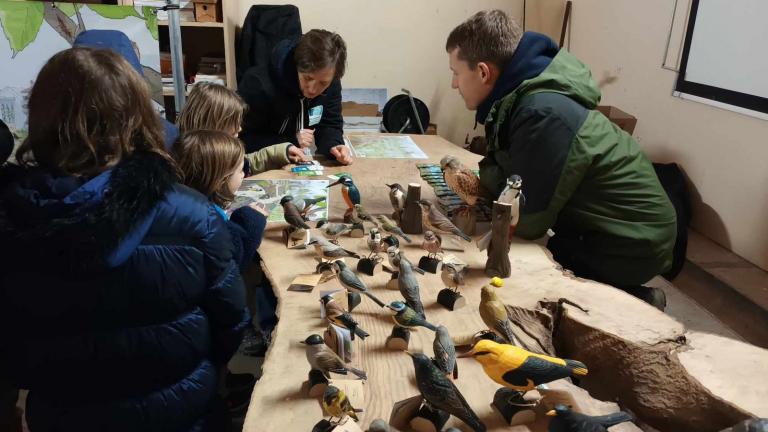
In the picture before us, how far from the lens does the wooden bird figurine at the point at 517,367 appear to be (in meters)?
1.18

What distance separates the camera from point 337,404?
3.70ft

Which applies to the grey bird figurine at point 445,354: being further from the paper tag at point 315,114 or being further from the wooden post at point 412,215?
the paper tag at point 315,114

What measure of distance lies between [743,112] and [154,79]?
11.2 ft

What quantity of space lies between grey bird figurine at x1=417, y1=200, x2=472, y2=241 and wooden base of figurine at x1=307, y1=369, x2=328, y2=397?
921mm

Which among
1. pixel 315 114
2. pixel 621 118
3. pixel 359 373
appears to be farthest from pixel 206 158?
pixel 621 118

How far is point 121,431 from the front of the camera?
4.62ft

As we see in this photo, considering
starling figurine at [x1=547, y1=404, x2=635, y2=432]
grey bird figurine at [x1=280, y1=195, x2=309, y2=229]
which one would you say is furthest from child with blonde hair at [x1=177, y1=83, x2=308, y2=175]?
starling figurine at [x1=547, y1=404, x2=635, y2=432]

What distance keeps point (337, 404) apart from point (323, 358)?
16cm

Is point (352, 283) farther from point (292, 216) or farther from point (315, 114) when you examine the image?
point (315, 114)

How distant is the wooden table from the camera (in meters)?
1.22

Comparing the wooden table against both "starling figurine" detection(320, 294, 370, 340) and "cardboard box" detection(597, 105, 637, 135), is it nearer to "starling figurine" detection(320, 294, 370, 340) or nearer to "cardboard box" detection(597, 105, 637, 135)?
"starling figurine" detection(320, 294, 370, 340)

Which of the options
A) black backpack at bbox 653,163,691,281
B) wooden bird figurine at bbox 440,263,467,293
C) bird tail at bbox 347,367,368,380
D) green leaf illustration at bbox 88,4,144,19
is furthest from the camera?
black backpack at bbox 653,163,691,281

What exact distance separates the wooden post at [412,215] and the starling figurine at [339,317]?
2.19 ft

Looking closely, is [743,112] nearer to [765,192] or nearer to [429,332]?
[765,192]
